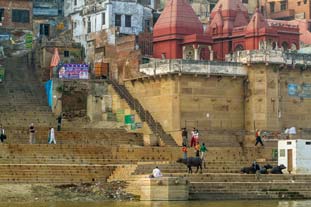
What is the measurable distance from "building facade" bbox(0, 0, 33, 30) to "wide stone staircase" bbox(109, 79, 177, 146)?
9867 millimetres

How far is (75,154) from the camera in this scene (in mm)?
41750

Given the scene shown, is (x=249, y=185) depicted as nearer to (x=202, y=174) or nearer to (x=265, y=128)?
(x=202, y=174)

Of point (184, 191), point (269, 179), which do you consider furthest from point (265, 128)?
point (184, 191)

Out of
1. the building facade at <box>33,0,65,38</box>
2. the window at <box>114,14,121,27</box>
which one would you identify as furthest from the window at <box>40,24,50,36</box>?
the window at <box>114,14,121,27</box>

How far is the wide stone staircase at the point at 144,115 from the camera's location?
46.8m

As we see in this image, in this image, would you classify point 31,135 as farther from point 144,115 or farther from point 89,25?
point 89,25

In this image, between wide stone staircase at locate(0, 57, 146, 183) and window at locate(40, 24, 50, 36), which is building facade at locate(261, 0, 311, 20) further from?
wide stone staircase at locate(0, 57, 146, 183)

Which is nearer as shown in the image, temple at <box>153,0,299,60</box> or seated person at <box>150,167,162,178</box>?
seated person at <box>150,167,162,178</box>

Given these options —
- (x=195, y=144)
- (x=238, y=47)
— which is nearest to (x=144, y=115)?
(x=195, y=144)

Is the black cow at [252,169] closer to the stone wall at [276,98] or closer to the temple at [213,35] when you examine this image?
the stone wall at [276,98]

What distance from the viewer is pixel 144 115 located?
49062 millimetres

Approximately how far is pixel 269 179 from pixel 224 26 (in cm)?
1786

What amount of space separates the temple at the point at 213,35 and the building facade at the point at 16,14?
31.6 ft

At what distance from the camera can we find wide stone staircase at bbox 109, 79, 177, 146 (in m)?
46.8
